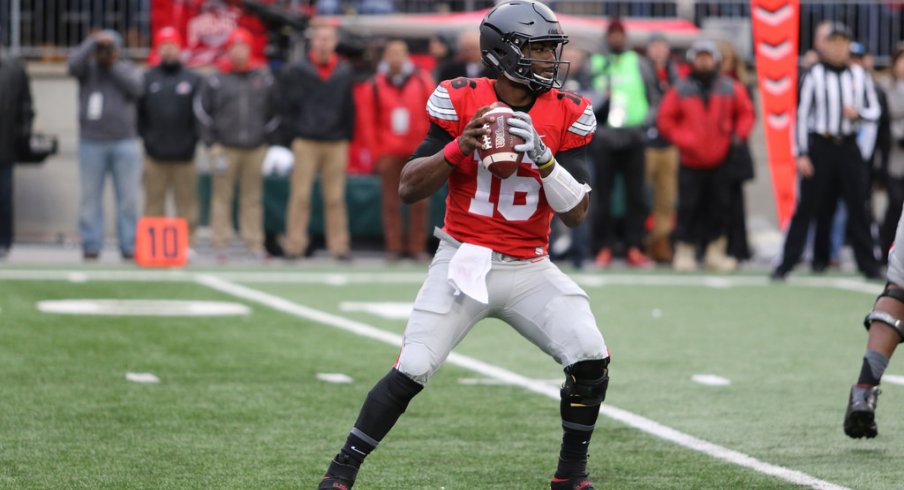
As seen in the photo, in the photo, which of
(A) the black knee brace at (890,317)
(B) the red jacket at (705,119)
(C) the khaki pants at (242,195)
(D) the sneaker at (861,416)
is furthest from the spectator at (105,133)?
(D) the sneaker at (861,416)

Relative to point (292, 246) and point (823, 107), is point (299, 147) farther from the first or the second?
point (823, 107)

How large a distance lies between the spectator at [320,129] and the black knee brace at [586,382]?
404 inches

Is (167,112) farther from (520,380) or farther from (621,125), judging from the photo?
(520,380)

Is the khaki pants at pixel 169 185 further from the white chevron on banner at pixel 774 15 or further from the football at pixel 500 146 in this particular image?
the football at pixel 500 146

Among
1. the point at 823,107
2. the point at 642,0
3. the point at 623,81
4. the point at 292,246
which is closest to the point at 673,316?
the point at 823,107

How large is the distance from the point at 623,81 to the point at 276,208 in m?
3.94

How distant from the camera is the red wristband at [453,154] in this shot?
16.4 feet

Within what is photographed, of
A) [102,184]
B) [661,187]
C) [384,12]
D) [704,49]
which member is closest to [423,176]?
[704,49]

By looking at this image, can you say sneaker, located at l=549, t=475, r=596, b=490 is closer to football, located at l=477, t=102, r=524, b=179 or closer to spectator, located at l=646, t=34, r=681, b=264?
football, located at l=477, t=102, r=524, b=179

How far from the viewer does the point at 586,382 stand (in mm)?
5203

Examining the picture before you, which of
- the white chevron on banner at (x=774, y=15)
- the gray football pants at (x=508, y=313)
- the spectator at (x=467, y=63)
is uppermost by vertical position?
the white chevron on banner at (x=774, y=15)

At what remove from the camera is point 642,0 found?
1992cm

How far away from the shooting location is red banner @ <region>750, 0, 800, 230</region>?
1459 cm

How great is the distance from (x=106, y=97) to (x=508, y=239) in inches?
405
